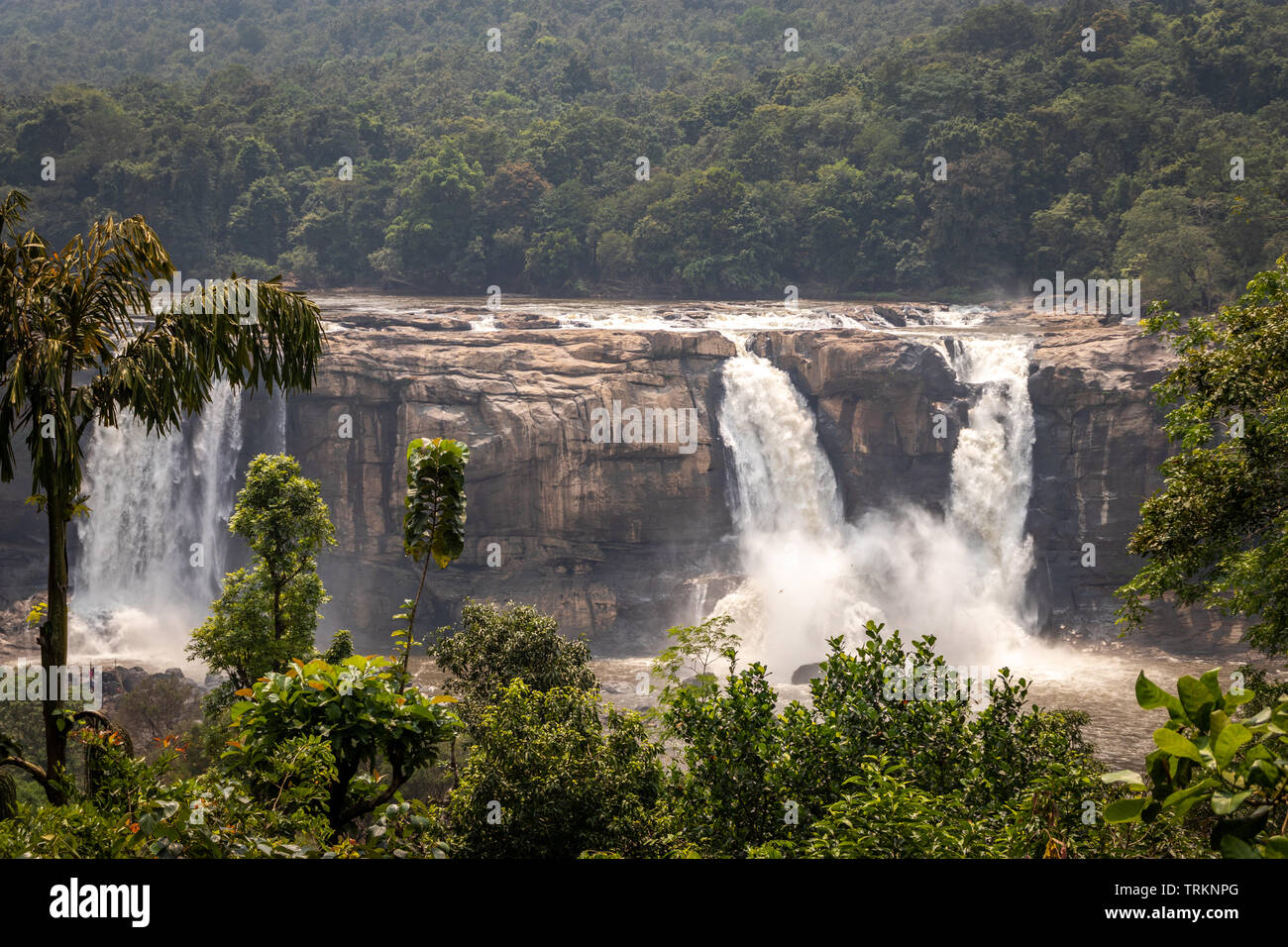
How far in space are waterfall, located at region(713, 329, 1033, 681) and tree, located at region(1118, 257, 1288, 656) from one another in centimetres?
2399

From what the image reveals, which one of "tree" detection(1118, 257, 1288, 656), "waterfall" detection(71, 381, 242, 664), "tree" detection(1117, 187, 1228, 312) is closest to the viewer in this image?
"tree" detection(1118, 257, 1288, 656)

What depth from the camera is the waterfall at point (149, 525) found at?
37.7 m

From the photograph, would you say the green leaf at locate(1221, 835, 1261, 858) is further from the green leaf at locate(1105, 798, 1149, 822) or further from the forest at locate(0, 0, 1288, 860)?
the green leaf at locate(1105, 798, 1149, 822)

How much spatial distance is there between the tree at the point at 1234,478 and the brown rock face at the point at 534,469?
24271mm

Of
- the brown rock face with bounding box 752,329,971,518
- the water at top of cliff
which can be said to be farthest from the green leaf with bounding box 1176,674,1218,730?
the water at top of cliff

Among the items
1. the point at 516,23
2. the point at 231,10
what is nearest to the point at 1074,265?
the point at 516,23

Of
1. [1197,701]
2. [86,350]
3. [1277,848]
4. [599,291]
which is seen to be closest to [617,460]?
[599,291]

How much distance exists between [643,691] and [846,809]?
26.6 metres

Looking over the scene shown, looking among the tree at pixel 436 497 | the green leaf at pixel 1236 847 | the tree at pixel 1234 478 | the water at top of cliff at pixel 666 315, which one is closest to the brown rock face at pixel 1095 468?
the water at top of cliff at pixel 666 315

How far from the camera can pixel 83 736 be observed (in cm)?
583

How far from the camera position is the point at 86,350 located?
6.05 m

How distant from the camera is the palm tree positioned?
5.77 m

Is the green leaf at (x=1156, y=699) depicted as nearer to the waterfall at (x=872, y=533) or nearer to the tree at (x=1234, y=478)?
the tree at (x=1234, y=478)

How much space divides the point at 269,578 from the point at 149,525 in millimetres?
25287
